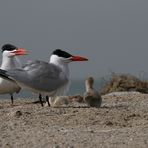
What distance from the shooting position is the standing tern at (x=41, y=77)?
11633 millimetres

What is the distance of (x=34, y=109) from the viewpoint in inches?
441

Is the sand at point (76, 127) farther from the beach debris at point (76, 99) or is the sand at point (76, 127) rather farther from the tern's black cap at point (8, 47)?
the tern's black cap at point (8, 47)

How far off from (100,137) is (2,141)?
1190 mm

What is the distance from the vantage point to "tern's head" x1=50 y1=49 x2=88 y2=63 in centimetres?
1230

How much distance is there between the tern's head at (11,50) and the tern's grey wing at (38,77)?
1.89 metres

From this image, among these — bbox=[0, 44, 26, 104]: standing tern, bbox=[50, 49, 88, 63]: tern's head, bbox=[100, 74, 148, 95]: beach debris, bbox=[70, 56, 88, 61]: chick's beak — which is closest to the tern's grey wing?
bbox=[50, 49, 88, 63]: tern's head

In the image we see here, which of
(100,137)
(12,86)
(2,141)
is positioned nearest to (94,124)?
(100,137)

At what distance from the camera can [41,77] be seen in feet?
38.4

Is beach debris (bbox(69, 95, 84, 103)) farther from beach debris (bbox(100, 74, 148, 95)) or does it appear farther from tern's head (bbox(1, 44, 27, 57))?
beach debris (bbox(100, 74, 148, 95))

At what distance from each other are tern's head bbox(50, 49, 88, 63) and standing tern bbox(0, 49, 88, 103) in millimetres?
292

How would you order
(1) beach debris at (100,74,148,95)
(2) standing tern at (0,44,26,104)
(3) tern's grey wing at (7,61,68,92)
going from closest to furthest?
(3) tern's grey wing at (7,61,68,92) < (2) standing tern at (0,44,26,104) < (1) beach debris at (100,74,148,95)

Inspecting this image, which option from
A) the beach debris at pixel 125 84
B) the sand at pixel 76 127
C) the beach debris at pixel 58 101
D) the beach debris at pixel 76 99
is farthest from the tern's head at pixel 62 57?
the beach debris at pixel 125 84

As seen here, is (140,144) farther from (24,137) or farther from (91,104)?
(91,104)

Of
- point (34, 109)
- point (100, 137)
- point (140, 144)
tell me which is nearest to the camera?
point (140, 144)
